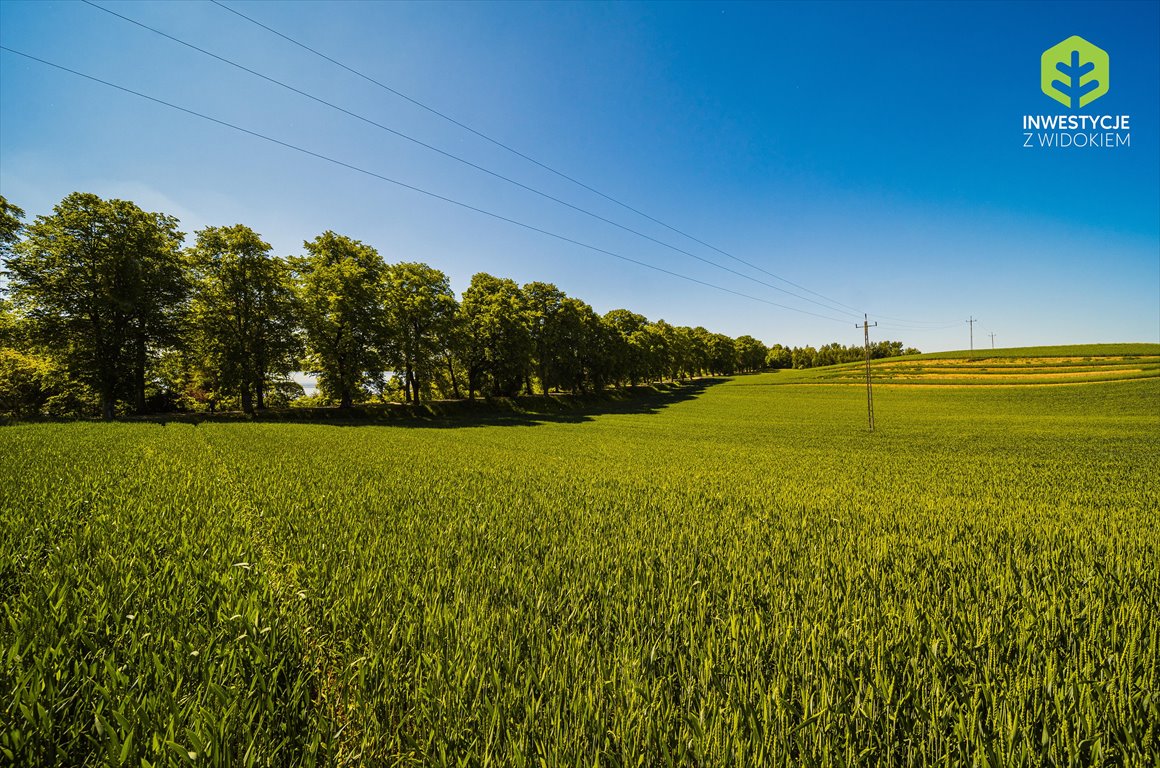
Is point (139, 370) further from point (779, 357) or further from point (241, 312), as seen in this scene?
point (779, 357)

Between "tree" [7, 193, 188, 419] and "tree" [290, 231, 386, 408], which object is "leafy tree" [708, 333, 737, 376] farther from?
"tree" [7, 193, 188, 419]

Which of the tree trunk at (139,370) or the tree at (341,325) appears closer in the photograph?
the tree trunk at (139,370)

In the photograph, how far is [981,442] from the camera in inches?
877

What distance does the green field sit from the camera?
81.7 inches

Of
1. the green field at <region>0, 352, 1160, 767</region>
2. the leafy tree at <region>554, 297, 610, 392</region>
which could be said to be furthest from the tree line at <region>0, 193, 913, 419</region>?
the green field at <region>0, 352, 1160, 767</region>

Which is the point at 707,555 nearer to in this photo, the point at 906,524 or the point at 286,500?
the point at 906,524

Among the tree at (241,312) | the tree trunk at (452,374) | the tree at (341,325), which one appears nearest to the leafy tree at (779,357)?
the tree trunk at (452,374)

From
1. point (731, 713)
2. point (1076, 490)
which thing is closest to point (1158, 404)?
point (1076, 490)

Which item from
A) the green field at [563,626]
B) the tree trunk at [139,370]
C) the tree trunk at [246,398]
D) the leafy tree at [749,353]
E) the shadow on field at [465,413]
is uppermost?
the leafy tree at [749,353]

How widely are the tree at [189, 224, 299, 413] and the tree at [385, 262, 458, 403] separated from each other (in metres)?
8.54

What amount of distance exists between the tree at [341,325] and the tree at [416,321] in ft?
4.71

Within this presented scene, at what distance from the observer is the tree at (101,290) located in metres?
27.4

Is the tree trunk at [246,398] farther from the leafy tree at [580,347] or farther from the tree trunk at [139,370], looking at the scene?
the leafy tree at [580,347]

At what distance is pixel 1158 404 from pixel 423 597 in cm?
6630
